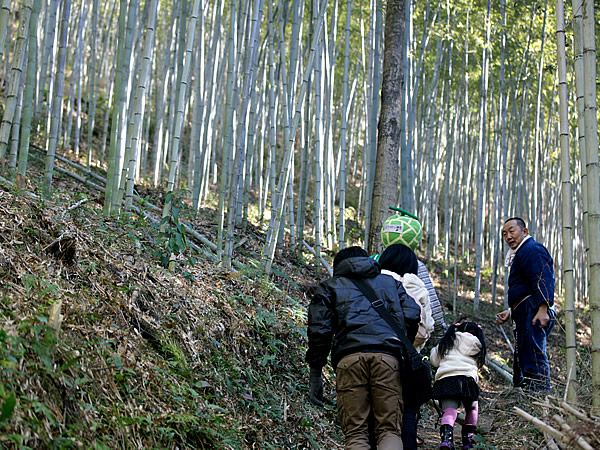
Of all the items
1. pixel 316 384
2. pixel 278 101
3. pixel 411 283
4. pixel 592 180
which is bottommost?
pixel 316 384

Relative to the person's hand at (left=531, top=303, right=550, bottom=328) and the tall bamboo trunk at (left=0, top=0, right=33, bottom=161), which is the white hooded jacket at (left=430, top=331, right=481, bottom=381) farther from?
the tall bamboo trunk at (left=0, top=0, right=33, bottom=161)

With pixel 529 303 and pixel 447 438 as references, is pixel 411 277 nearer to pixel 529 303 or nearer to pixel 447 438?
pixel 447 438

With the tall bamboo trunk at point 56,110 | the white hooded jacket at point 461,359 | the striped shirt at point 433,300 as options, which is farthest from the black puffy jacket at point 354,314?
the tall bamboo trunk at point 56,110

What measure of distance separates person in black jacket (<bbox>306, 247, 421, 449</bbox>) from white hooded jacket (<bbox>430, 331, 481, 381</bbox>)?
57cm

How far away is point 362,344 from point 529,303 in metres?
1.74

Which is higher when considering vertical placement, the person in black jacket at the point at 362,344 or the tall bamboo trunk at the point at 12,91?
the tall bamboo trunk at the point at 12,91

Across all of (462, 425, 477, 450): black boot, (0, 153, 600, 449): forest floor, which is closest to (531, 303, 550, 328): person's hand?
Answer: (0, 153, 600, 449): forest floor

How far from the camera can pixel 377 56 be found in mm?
5316

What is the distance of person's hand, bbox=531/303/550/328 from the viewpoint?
3.40 m

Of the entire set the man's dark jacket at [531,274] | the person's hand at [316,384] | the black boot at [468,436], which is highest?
the man's dark jacket at [531,274]

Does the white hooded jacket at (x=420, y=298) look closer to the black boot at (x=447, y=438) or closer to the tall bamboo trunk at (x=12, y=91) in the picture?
the black boot at (x=447, y=438)

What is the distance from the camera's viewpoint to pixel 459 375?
2949 mm

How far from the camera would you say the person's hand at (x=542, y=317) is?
340 centimetres

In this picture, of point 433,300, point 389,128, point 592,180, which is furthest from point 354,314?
point 389,128
